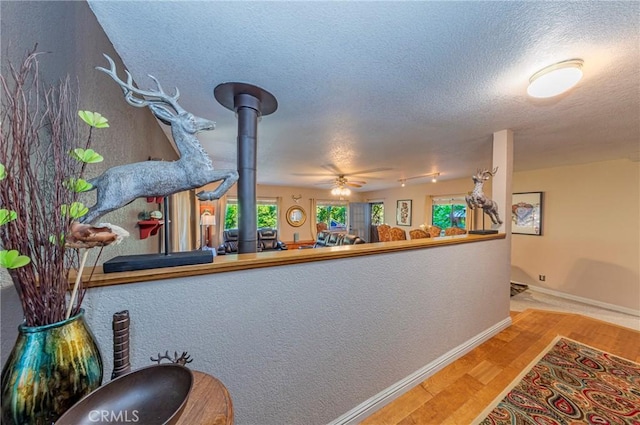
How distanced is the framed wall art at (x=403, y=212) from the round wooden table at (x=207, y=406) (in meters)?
6.83

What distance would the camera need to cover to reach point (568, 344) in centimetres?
229

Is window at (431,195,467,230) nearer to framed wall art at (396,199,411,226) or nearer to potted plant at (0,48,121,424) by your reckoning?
framed wall art at (396,199,411,226)

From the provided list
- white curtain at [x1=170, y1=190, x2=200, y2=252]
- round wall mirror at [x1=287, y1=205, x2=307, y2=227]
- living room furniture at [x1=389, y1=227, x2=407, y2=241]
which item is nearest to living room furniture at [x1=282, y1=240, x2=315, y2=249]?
round wall mirror at [x1=287, y1=205, x2=307, y2=227]

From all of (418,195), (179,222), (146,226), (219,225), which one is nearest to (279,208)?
(219,225)

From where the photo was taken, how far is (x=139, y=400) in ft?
2.11

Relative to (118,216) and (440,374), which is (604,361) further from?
(118,216)

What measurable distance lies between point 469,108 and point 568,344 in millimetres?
2556

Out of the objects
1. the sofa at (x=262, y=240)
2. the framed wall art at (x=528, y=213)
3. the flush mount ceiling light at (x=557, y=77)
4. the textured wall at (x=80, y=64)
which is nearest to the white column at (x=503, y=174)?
the flush mount ceiling light at (x=557, y=77)

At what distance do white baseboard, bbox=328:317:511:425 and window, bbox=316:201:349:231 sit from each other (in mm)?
6025

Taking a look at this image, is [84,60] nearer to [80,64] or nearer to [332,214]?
[80,64]

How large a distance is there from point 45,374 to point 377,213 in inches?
324

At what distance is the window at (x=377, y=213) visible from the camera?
316 inches

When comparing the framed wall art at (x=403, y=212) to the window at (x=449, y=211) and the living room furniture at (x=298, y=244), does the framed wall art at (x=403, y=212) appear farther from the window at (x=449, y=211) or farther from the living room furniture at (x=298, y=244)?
the living room furniture at (x=298, y=244)

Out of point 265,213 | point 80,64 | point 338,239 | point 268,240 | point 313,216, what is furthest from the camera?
point 313,216
